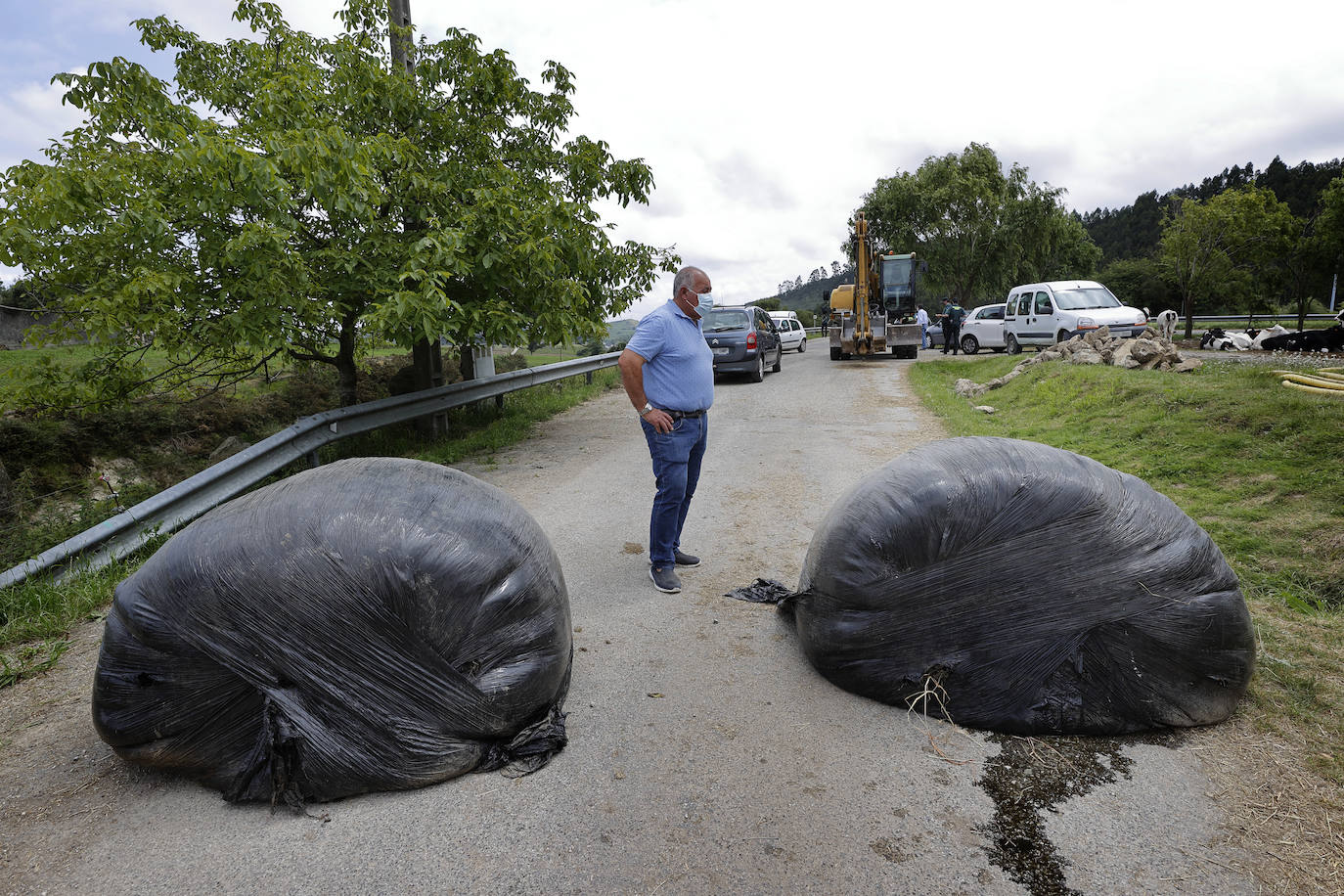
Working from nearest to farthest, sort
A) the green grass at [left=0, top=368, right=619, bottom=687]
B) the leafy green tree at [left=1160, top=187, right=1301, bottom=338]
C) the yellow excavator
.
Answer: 1. the green grass at [left=0, top=368, right=619, bottom=687]
2. the yellow excavator
3. the leafy green tree at [left=1160, top=187, right=1301, bottom=338]

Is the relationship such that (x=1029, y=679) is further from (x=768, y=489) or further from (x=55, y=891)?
(x=768, y=489)

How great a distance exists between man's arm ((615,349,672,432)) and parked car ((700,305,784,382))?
37.5 feet

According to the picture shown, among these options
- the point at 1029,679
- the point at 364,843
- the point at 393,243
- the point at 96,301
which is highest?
the point at 393,243

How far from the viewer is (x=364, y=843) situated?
2.26m

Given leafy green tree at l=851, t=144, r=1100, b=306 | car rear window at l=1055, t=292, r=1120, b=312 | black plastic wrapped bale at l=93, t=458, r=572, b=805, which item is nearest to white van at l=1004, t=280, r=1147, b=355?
car rear window at l=1055, t=292, r=1120, b=312

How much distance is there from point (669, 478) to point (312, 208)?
5332 millimetres

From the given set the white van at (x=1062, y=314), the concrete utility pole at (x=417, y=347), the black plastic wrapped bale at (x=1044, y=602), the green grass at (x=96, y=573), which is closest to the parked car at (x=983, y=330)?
the white van at (x=1062, y=314)

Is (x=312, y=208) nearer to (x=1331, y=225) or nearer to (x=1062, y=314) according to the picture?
(x=1062, y=314)

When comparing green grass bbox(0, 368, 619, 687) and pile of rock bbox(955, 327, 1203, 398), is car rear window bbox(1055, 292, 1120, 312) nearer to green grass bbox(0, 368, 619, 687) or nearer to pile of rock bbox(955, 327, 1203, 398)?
pile of rock bbox(955, 327, 1203, 398)

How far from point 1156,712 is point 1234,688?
35 centimetres

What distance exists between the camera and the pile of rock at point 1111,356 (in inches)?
461

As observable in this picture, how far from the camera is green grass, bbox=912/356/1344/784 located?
300 cm

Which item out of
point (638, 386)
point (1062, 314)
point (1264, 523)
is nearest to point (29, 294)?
point (638, 386)

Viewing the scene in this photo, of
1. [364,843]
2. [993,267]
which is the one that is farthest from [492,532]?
[993,267]
